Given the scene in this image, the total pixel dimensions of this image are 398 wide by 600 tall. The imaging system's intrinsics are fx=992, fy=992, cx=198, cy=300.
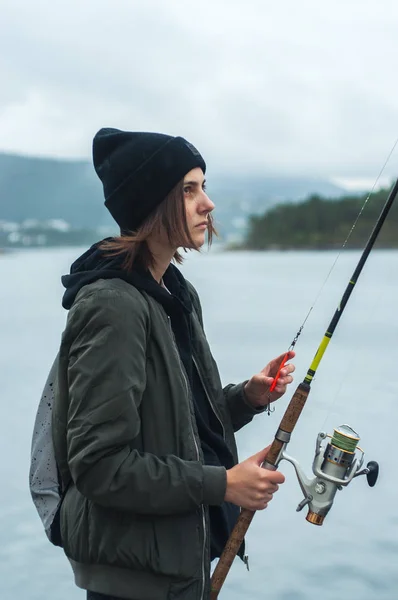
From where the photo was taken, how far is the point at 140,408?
4.50ft

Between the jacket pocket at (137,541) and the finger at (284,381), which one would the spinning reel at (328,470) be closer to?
the finger at (284,381)

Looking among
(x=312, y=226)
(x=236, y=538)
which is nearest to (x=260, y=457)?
(x=236, y=538)

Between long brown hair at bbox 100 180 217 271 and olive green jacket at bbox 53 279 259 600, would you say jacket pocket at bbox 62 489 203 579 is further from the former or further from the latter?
long brown hair at bbox 100 180 217 271

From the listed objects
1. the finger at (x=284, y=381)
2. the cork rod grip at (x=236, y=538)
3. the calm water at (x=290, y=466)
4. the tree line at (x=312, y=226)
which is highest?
the finger at (x=284, y=381)

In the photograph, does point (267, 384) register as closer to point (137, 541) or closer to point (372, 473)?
point (372, 473)

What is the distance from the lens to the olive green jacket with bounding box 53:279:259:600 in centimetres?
132

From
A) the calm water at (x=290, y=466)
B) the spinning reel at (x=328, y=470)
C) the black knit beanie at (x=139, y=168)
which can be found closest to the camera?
the black knit beanie at (x=139, y=168)

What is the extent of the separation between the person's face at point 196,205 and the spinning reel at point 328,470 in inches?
14.2

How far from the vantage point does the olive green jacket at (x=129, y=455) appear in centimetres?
132

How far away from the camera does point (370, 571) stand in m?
4.46

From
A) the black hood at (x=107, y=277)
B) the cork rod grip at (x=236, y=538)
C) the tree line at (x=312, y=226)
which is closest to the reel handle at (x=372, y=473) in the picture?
the cork rod grip at (x=236, y=538)

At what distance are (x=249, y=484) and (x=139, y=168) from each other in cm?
47

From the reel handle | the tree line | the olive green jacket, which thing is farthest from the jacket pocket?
the tree line

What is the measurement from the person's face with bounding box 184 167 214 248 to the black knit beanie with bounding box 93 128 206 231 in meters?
0.02
